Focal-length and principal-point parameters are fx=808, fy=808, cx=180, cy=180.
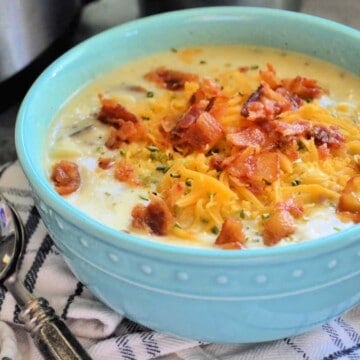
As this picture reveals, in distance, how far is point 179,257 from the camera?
0.90m

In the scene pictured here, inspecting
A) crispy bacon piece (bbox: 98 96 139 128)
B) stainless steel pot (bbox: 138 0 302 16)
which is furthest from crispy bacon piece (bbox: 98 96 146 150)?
stainless steel pot (bbox: 138 0 302 16)

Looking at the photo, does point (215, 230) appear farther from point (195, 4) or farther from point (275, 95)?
point (195, 4)

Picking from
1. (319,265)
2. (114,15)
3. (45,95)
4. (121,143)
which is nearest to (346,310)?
(319,265)

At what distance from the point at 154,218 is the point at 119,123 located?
24 cm

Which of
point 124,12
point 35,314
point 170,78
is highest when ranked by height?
point 170,78

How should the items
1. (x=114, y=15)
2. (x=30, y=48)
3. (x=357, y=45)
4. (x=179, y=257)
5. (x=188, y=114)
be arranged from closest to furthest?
(x=179, y=257)
(x=188, y=114)
(x=357, y=45)
(x=30, y=48)
(x=114, y=15)

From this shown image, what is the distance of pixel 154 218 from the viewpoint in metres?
1.03

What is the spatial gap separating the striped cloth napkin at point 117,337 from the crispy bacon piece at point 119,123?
0.20 metres

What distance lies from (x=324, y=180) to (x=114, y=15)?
3.30 feet

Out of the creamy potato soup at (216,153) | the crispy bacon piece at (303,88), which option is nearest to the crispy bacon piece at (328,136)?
the creamy potato soup at (216,153)

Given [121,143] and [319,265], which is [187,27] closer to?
[121,143]

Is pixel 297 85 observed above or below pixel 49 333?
above

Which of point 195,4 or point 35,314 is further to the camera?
point 195,4

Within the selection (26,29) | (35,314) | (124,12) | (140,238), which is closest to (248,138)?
(140,238)
